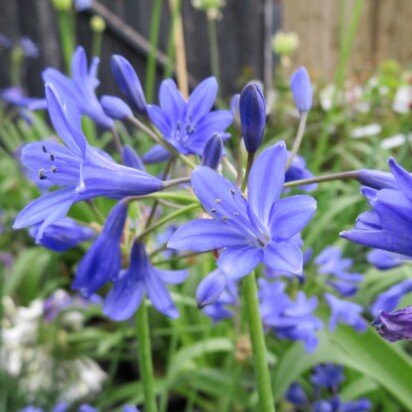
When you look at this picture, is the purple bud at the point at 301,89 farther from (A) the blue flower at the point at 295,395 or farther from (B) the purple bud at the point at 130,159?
(A) the blue flower at the point at 295,395

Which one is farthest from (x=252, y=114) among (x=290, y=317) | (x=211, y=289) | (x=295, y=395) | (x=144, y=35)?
(x=144, y=35)

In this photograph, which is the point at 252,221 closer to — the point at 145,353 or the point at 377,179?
the point at 377,179

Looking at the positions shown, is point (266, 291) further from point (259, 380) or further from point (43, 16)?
point (43, 16)


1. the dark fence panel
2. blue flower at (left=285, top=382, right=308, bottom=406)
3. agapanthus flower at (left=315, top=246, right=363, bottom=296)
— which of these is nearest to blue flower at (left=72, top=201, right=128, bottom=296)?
agapanthus flower at (left=315, top=246, right=363, bottom=296)

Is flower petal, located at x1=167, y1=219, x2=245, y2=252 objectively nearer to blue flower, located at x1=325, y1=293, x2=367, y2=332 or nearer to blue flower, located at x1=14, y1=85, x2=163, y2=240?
blue flower, located at x1=14, y1=85, x2=163, y2=240

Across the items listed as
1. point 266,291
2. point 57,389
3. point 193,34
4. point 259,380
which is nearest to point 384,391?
point 266,291

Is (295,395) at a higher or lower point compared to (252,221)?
lower
